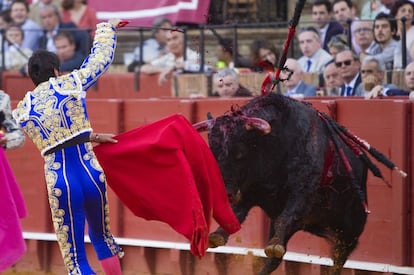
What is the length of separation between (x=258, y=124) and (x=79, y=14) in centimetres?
624

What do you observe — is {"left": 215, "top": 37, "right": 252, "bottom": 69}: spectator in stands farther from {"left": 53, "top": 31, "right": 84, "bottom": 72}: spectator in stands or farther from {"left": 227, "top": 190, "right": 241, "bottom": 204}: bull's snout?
{"left": 227, "top": 190, "right": 241, "bottom": 204}: bull's snout

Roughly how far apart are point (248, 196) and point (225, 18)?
224 inches

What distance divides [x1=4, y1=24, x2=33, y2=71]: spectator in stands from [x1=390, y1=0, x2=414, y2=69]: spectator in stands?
4.30m

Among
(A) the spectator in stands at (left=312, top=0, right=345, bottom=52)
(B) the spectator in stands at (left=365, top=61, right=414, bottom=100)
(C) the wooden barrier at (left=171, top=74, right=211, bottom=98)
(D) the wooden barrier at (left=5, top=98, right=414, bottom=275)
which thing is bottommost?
(D) the wooden barrier at (left=5, top=98, right=414, bottom=275)

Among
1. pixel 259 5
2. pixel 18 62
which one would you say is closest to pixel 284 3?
pixel 259 5

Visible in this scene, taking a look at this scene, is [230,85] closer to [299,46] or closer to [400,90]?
[400,90]

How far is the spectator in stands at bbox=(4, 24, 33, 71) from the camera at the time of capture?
41.6 feet

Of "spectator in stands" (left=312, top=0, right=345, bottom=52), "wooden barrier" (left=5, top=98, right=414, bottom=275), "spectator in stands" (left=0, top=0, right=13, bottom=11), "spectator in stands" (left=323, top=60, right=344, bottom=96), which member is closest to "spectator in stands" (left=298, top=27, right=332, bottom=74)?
"spectator in stands" (left=312, top=0, right=345, bottom=52)

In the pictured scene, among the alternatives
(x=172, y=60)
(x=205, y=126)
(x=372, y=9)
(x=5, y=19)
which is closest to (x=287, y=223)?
(x=205, y=126)

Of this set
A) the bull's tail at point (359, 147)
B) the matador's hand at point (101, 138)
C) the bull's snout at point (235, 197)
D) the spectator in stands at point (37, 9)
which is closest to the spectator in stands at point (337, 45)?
the bull's tail at point (359, 147)

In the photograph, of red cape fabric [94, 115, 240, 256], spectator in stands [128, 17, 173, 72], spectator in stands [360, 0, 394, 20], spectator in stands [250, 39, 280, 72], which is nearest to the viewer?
red cape fabric [94, 115, 240, 256]

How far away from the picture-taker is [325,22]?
10.2 metres

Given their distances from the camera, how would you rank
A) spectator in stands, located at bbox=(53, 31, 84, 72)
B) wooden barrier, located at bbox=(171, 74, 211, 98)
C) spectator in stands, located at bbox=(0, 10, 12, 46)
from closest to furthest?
wooden barrier, located at bbox=(171, 74, 211, 98)
spectator in stands, located at bbox=(53, 31, 84, 72)
spectator in stands, located at bbox=(0, 10, 12, 46)

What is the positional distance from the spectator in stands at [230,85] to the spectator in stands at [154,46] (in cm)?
161
